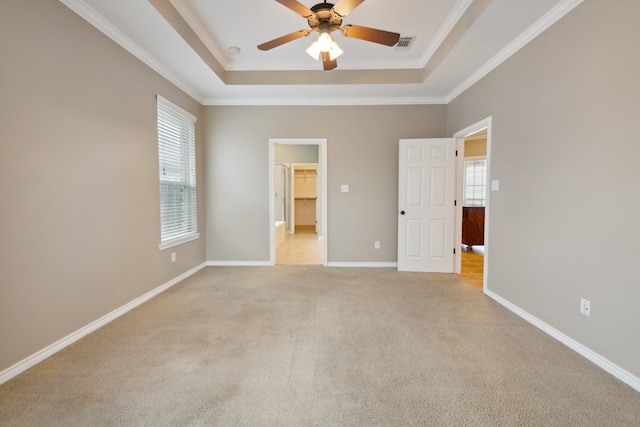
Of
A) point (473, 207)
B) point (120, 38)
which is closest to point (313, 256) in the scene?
point (473, 207)

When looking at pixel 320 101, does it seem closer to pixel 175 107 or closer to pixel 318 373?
pixel 175 107

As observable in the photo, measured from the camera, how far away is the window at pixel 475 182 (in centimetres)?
634

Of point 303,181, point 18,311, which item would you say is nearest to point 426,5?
point 18,311

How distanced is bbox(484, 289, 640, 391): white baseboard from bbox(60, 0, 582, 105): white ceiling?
2535mm

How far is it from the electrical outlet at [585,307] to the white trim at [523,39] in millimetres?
2198

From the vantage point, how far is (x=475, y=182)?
6.41 metres

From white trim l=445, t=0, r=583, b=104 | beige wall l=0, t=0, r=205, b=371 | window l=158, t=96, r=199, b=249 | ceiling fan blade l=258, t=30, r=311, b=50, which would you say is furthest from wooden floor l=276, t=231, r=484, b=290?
ceiling fan blade l=258, t=30, r=311, b=50

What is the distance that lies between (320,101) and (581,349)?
3996 millimetres

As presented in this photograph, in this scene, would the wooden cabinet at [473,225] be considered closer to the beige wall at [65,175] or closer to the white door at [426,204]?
the white door at [426,204]

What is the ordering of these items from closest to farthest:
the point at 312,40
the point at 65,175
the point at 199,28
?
the point at 65,175 → the point at 199,28 → the point at 312,40

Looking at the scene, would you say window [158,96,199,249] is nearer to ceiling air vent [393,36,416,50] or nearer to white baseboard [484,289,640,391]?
ceiling air vent [393,36,416,50]

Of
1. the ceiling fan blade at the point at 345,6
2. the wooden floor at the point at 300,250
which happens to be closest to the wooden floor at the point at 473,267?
the wooden floor at the point at 300,250

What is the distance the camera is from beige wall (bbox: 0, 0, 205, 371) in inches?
66.4

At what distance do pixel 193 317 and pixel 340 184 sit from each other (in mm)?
2736
